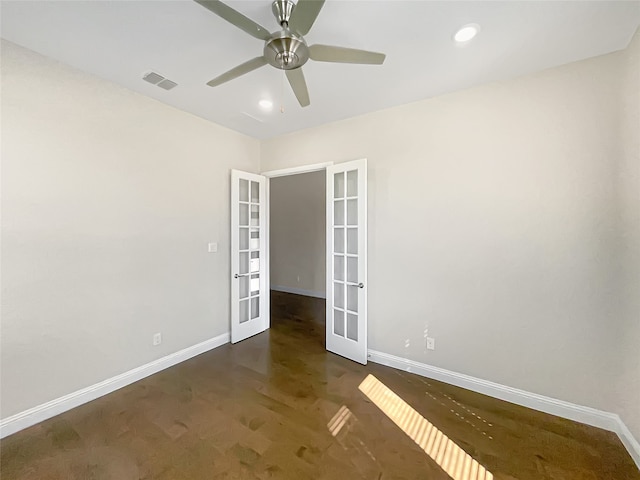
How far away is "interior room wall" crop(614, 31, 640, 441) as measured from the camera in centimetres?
182

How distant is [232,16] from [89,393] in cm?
315

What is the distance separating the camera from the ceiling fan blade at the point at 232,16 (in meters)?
1.24

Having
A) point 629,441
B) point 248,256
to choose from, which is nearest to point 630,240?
point 629,441

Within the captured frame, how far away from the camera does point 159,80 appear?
8.12ft

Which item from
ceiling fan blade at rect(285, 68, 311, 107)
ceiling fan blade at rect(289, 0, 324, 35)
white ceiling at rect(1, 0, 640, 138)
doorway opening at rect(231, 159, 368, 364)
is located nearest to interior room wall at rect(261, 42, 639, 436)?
doorway opening at rect(231, 159, 368, 364)

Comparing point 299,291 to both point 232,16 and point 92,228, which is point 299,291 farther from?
point 232,16

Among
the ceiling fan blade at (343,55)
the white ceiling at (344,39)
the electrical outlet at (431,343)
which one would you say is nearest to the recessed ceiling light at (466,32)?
the white ceiling at (344,39)

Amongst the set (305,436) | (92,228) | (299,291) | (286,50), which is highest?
(286,50)

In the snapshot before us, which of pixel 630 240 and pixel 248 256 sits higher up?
pixel 630 240

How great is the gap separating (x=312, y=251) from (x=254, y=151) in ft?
9.50

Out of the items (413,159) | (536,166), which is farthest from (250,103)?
(536,166)

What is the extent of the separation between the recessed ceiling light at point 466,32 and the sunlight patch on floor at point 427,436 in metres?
2.90

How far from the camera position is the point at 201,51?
2072 mm

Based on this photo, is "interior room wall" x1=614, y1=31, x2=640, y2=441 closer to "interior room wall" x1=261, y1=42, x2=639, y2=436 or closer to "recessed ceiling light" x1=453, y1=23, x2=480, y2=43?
"interior room wall" x1=261, y1=42, x2=639, y2=436
